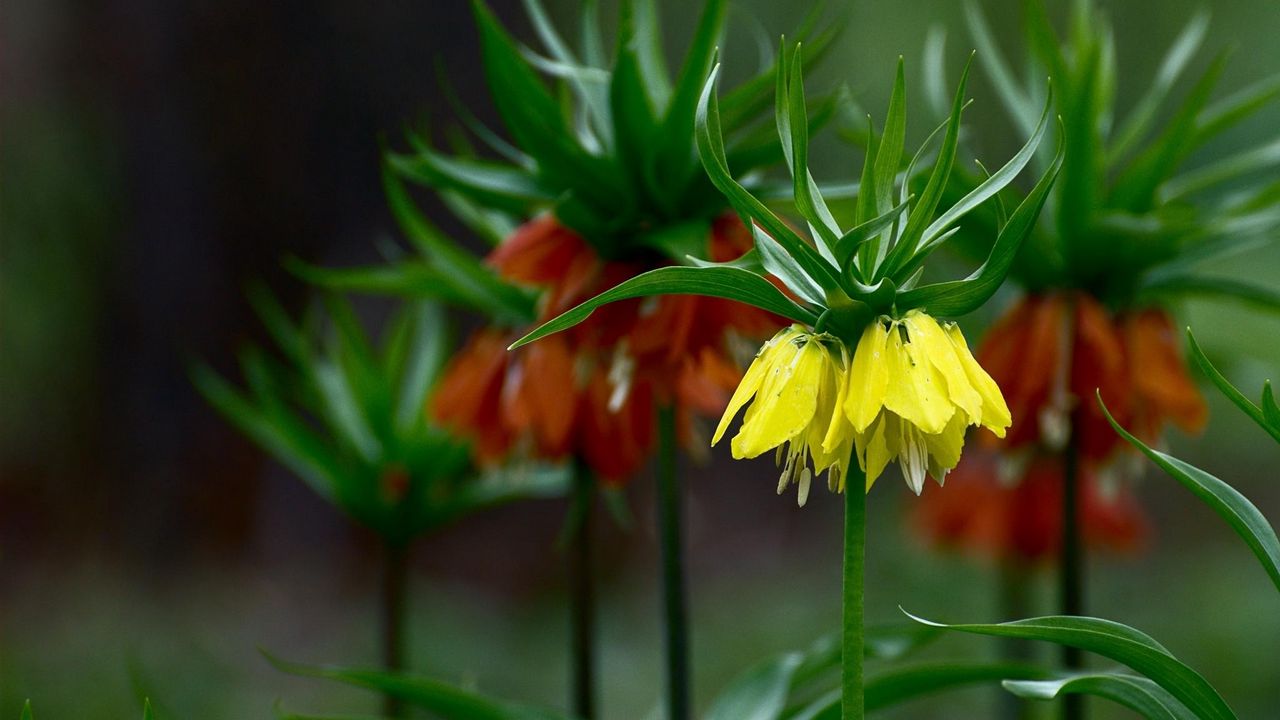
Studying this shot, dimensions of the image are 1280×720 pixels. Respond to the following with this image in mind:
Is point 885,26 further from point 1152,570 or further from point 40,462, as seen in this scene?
point 40,462

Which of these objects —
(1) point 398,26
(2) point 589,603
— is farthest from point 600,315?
(1) point 398,26

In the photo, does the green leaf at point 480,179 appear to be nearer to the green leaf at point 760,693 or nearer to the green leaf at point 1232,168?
the green leaf at point 760,693

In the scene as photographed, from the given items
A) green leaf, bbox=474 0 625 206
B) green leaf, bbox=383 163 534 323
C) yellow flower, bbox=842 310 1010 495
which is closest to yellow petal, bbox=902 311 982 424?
yellow flower, bbox=842 310 1010 495

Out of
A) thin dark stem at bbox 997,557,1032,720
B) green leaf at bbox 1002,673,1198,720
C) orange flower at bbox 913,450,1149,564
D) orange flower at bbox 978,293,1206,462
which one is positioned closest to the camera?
green leaf at bbox 1002,673,1198,720

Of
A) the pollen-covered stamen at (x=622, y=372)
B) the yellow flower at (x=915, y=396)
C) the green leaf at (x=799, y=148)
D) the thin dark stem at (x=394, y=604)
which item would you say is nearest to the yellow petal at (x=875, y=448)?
the yellow flower at (x=915, y=396)

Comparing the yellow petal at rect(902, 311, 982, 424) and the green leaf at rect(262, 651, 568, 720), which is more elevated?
the yellow petal at rect(902, 311, 982, 424)

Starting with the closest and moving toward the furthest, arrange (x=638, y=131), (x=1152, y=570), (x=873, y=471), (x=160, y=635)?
1. (x=873, y=471)
2. (x=638, y=131)
3. (x=160, y=635)
4. (x=1152, y=570)

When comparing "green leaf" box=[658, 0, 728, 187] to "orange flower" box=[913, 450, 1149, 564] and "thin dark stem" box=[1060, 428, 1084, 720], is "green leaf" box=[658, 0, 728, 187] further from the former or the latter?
"orange flower" box=[913, 450, 1149, 564]
